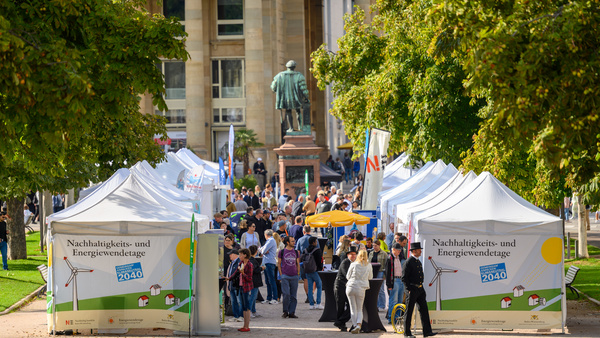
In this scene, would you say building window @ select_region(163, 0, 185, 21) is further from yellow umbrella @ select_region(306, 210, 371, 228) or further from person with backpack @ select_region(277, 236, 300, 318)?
person with backpack @ select_region(277, 236, 300, 318)

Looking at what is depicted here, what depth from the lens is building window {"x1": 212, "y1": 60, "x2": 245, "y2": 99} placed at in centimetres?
6094

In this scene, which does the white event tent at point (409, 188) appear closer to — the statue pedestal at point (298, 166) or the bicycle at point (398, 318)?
the bicycle at point (398, 318)

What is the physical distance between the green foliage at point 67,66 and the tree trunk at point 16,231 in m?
12.5

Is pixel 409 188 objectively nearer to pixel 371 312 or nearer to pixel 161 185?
pixel 161 185

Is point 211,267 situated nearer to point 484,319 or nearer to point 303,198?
point 484,319

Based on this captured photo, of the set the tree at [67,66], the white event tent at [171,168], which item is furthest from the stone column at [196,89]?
the tree at [67,66]

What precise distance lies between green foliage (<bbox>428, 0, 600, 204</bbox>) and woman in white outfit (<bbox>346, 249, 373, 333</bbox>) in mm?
4501

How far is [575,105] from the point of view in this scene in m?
11.6

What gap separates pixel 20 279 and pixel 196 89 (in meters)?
34.9

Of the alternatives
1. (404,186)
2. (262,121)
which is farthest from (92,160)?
(262,121)

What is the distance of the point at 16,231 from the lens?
29.4 metres

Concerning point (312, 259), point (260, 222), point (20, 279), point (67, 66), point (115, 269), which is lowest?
point (20, 279)

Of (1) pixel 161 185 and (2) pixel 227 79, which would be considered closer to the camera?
(1) pixel 161 185

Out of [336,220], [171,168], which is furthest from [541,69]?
[171,168]
